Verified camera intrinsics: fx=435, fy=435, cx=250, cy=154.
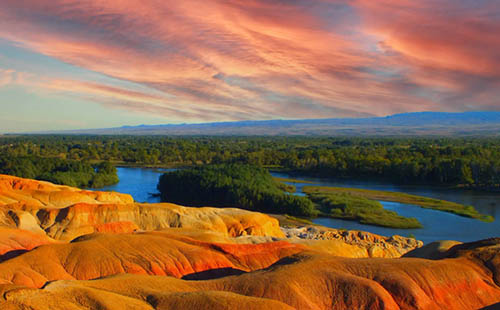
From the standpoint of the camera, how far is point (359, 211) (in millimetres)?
59156

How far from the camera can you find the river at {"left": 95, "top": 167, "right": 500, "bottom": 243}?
49.8 m

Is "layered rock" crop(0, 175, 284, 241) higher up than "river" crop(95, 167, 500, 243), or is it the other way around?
Answer: "layered rock" crop(0, 175, 284, 241)

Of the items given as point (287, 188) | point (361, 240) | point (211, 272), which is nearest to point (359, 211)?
point (361, 240)

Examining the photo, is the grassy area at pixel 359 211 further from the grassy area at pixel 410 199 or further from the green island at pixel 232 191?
the grassy area at pixel 410 199

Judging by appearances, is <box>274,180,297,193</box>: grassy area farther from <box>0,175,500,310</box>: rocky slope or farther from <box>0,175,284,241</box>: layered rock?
<box>0,175,500,310</box>: rocky slope

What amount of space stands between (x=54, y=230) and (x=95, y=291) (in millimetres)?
23731

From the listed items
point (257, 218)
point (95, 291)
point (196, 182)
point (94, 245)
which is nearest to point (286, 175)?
point (196, 182)

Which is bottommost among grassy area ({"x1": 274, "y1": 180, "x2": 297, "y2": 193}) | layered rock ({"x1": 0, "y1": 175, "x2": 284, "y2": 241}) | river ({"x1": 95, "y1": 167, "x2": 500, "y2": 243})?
river ({"x1": 95, "y1": 167, "x2": 500, "y2": 243})

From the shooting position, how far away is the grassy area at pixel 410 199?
193 feet

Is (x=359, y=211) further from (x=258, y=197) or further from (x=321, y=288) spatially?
(x=321, y=288)

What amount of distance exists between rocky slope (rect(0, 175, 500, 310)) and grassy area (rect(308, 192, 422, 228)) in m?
16.2

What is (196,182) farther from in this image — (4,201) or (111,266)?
(111,266)

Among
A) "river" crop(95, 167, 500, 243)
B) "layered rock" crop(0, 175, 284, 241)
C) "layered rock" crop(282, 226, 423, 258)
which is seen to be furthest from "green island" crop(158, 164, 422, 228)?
"layered rock" crop(0, 175, 284, 241)

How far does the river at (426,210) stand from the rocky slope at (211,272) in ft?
46.0
